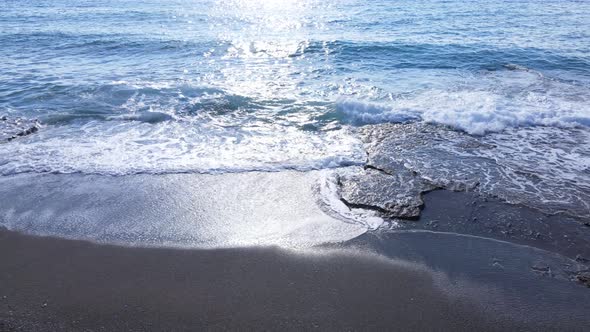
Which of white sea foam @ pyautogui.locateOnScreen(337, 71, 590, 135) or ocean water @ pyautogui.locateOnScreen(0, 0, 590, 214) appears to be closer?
ocean water @ pyautogui.locateOnScreen(0, 0, 590, 214)

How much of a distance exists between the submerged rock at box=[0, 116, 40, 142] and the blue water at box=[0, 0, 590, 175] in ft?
0.87

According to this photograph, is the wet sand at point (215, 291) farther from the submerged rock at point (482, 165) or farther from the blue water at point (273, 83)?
the blue water at point (273, 83)

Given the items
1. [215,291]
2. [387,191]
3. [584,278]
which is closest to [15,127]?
[215,291]

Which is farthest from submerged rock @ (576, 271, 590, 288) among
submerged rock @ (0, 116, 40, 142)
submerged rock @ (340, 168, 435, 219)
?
submerged rock @ (0, 116, 40, 142)

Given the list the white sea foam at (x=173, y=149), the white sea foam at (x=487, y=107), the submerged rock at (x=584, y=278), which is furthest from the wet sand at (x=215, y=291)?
the white sea foam at (x=487, y=107)

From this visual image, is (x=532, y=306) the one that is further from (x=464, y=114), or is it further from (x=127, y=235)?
(x=464, y=114)

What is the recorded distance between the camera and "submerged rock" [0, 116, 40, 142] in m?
8.07

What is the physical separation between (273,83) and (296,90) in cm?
101


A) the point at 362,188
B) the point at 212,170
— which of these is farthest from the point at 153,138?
the point at 362,188

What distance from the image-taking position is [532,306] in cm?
390

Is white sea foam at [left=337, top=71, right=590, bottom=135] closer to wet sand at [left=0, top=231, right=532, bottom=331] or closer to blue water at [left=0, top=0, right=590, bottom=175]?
blue water at [left=0, top=0, right=590, bottom=175]

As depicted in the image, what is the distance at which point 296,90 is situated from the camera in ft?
36.1

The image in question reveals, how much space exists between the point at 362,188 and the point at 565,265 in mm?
2650

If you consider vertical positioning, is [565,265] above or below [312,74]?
below
